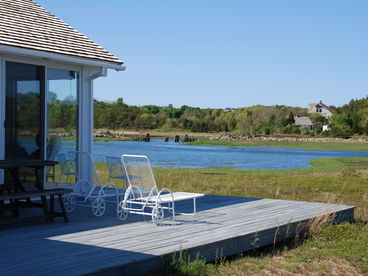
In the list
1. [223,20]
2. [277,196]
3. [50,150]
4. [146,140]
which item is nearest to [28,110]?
[50,150]

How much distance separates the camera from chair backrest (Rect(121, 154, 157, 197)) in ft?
23.9

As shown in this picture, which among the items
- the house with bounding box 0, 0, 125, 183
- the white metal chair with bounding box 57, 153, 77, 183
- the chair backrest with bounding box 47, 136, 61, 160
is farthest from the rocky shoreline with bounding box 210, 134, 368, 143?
the chair backrest with bounding box 47, 136, 61, 160

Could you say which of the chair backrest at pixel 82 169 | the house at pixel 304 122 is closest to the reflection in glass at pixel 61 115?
the chair backrest at pixel 82 169

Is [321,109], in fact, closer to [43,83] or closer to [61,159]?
[61,159]

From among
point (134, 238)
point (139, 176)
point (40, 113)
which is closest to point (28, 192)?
point (139, 176)

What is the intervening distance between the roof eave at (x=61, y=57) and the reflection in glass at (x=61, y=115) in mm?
338

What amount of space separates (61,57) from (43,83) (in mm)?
494

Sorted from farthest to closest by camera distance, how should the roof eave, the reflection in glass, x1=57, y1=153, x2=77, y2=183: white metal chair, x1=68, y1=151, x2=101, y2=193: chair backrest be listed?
x1=68, y1=151, x2=101, y2=193: chair backrest → x1=57, y1=153, x2=77, y2=183: white metal chair → the reflection in glass → the roof eave

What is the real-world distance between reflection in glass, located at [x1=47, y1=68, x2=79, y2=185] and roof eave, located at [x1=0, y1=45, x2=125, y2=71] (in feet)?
1.11

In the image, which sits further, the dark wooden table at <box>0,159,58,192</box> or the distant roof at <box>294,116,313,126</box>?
the distant roof at <box>294,116,313,126</box>

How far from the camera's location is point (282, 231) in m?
7.37

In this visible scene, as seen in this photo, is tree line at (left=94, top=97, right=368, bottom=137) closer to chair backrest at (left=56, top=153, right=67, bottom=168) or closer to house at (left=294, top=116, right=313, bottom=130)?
house at (left=294, top=116, right=313, bottom=130)

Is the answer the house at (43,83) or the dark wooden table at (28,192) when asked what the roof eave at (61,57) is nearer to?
the house at (43,83)

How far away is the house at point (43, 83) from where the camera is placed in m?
8.07
